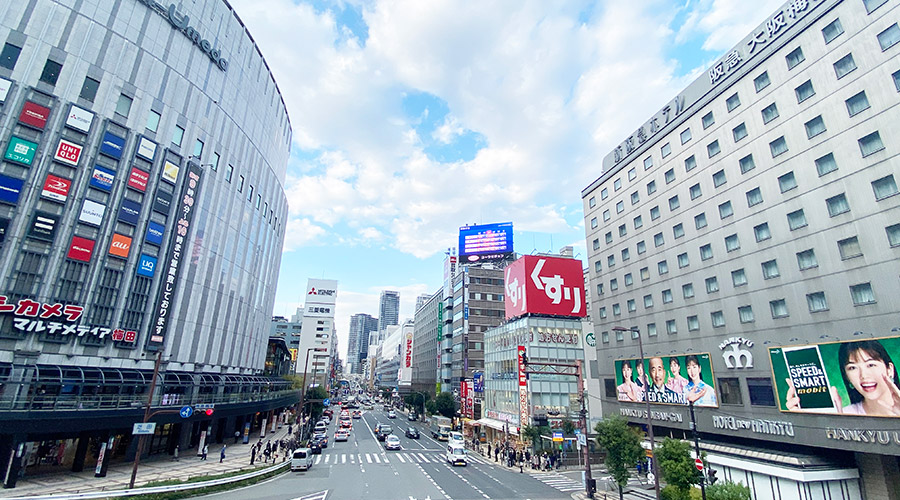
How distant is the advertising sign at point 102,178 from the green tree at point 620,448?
152ft

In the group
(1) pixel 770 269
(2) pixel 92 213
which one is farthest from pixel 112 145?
(1) pixel 770 269

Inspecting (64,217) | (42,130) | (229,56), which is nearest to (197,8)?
(229,56)

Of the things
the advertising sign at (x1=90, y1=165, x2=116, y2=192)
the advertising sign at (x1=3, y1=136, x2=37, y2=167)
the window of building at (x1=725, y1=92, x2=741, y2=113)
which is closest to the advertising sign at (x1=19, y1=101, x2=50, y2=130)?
the advertising sign at (x1=3, y1=136, x2=37, y2=167)

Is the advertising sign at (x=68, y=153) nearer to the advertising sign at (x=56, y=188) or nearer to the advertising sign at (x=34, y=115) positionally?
the advertising sign at (x=56, y=188)

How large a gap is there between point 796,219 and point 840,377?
10794mm

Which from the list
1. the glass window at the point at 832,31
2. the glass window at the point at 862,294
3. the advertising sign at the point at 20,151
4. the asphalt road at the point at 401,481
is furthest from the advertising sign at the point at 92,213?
the glass window at the point at 832,31

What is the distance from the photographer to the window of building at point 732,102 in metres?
35.3

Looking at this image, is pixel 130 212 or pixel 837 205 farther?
pixel 130 212

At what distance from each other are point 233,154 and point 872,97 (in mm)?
62378

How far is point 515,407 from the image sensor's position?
54469 mm

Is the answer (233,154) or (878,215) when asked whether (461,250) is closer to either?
(233,154)

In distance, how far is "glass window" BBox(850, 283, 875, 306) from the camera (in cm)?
2525

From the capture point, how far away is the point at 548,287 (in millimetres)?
57594

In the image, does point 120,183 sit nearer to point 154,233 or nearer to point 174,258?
point 154,233
